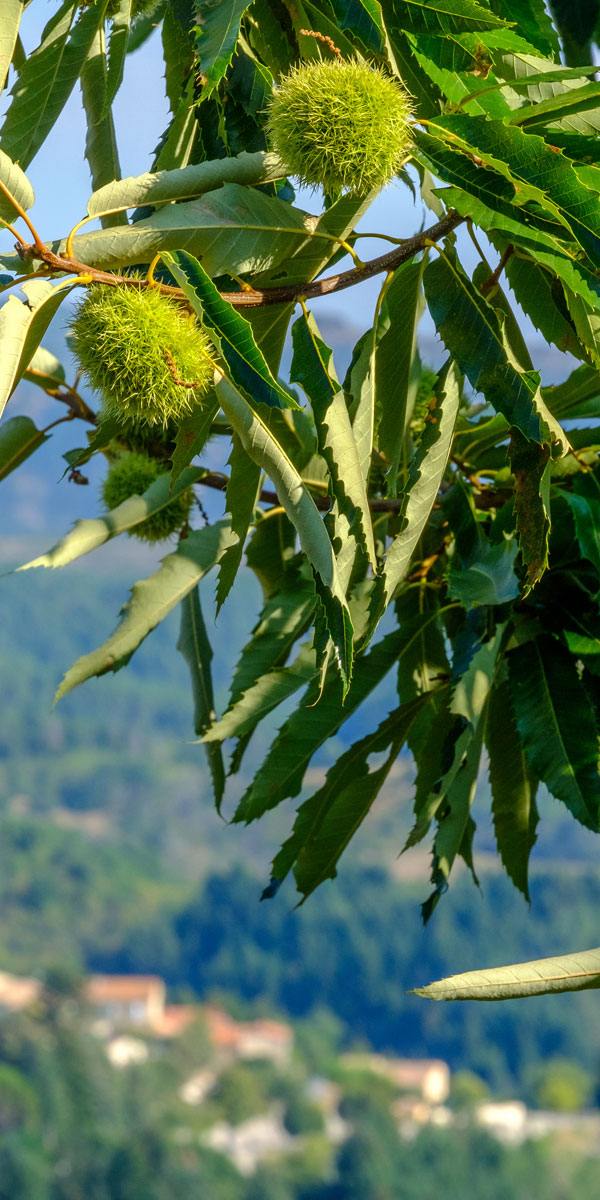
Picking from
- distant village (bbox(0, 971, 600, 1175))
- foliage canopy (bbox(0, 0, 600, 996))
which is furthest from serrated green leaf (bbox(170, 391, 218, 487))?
distant village (bbox(0, 971, 600, 1175))

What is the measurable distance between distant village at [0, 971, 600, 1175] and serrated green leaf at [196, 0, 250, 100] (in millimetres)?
43833

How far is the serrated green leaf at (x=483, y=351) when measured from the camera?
89cm

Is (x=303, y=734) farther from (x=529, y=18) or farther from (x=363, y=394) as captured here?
(x=529, y=18)

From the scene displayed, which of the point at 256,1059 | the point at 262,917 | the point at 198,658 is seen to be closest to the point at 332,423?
the point at 198,658

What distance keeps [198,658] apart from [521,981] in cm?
78

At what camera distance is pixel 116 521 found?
4.07ft

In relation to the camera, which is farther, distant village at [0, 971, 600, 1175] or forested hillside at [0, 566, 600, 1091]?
forested hillside at [0, 566, 600, 1091]

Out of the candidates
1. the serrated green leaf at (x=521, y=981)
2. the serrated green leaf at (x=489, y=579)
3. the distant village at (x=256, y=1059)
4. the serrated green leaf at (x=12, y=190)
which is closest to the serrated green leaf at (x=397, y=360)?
the serrated green leaf at (x=489, y=579)

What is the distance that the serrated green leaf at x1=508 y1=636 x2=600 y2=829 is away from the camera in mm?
1064

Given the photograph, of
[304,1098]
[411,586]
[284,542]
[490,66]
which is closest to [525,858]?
[411,586]

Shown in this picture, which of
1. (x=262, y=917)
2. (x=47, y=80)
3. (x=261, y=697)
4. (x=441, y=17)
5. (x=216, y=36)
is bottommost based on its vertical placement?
(x=261, y=697)

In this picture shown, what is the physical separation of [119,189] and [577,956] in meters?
0.62

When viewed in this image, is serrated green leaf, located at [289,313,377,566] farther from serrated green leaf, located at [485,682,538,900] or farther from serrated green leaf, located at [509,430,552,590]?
serrated green leaf, located at [485,682,538,900]

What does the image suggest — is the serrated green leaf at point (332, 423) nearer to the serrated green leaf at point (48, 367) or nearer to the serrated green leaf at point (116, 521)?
the serrated green leaf at point (116, 521)
